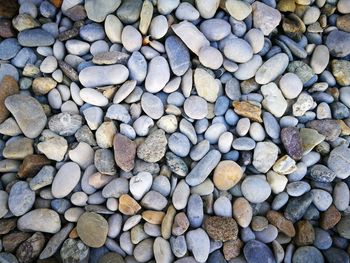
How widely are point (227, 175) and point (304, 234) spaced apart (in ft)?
0.70

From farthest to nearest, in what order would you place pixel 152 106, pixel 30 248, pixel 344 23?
pixel 344 23 < pixel 152 106 < pixel 30 248

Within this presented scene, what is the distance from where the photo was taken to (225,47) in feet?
3.22

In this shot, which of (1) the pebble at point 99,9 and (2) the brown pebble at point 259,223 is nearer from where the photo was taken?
(2) the brown pebble at point 259,223

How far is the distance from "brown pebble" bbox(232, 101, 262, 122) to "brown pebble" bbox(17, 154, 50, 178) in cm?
48

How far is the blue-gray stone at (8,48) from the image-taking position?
3.24 ft

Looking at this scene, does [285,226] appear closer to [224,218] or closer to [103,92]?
[224,218]

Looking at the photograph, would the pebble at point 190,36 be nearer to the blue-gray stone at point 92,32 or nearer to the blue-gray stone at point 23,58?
the blue-gray stone at point 92,32

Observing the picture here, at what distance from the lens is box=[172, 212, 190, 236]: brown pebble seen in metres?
0.85

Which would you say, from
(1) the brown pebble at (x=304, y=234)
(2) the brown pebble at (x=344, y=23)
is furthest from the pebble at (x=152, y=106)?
(2) the brown pebble at (x=344, y=23)

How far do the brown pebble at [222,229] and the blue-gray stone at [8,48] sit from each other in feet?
2.12

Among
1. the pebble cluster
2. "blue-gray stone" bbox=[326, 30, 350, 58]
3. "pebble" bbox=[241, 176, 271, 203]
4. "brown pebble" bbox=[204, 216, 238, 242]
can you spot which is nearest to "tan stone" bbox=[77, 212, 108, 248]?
the pebble cluster

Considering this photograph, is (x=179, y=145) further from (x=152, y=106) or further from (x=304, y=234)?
(x=304, y=234)

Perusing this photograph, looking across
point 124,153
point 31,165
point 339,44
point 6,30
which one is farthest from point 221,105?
point 6,30

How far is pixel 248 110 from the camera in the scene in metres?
0.94
